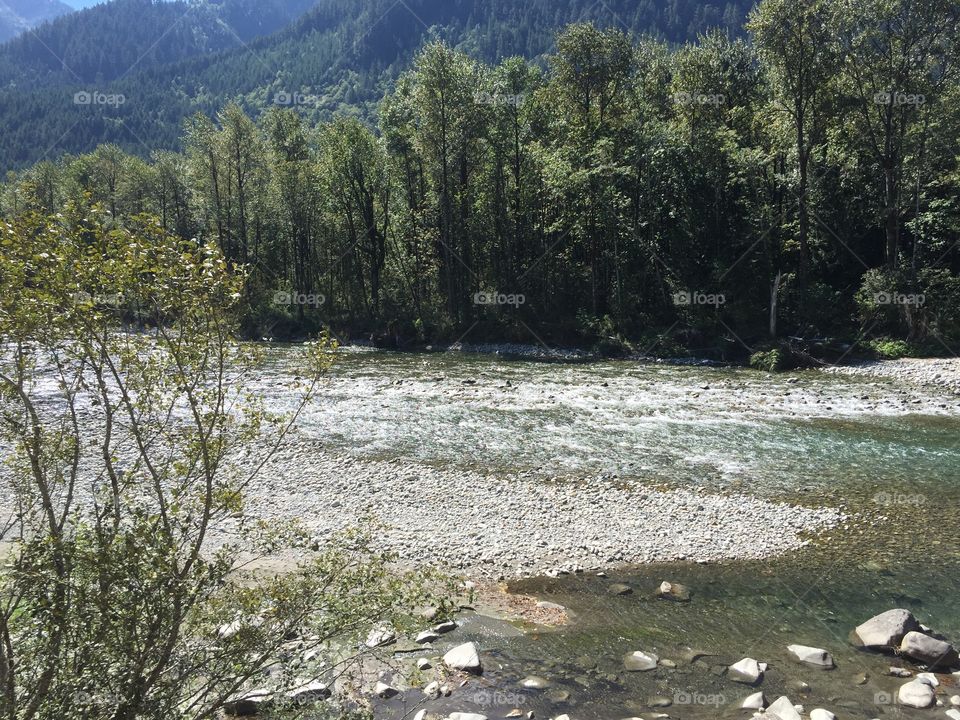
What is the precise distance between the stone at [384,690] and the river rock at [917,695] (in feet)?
21.9

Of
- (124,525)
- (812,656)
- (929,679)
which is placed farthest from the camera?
(812,656)

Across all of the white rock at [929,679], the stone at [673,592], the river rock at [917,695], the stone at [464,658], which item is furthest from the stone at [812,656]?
the stone at [464,658]

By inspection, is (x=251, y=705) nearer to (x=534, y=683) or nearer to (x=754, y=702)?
(x=534, y=683)

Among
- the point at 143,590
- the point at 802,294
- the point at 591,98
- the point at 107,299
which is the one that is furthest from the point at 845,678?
the point at 591,98

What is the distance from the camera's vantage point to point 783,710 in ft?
26.0

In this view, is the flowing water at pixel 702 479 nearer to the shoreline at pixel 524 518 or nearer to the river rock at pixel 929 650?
the river rock at pixel 929 650

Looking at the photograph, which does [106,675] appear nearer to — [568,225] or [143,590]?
[143,590]

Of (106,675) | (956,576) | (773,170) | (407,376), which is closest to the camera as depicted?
(106,675)

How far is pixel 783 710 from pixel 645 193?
37.2 meters

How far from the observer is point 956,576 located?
1147 centimetres

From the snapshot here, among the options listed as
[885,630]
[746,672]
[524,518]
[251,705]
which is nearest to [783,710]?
[746,672]

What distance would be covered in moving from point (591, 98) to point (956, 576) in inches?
1541

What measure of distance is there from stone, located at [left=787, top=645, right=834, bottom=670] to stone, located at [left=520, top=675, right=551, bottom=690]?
3.72 metres

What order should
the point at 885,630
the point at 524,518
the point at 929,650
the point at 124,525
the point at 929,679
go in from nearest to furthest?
the point at 124,525
the point at 929,679
the point at 929,650
the point at 885,630
the point at 524,518
